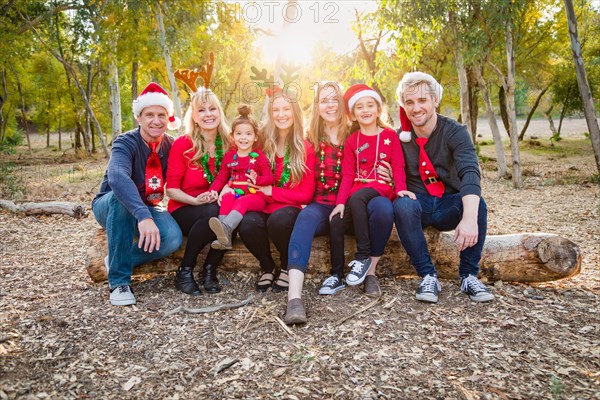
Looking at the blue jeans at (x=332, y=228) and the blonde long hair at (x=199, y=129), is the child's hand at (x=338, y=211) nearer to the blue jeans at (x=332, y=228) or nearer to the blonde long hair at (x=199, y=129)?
the blue jeans at (x=332, y=228)

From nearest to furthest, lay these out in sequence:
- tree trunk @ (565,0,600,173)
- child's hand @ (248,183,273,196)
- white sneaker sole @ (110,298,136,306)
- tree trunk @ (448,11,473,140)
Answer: white sneaker sole @ (110,298,136,306), child's hand @ (248,183,273,196), tree trunk @ (565,0,600,173), tree trunk @ (448,11,473,140)

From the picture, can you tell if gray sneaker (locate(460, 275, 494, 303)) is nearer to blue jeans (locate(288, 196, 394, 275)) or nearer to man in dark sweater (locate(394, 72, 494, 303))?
man in dark sweater (locate(394, 72, 494, 303))

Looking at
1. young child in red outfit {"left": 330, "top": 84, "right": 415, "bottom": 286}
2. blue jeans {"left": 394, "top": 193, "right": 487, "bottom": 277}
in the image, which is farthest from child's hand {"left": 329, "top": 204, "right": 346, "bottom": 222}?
blue jeans {"left": 394, "top": 193, "right": 487, "bottom": 277}

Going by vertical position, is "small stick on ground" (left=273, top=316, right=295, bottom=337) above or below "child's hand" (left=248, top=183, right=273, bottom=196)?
below

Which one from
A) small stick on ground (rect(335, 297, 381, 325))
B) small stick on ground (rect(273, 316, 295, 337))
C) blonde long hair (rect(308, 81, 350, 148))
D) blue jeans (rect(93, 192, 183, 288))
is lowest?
small stick on ground (rect(273, 316, 295, 337))

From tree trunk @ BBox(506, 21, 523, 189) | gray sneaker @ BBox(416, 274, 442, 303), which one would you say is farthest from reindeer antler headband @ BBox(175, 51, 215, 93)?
tree trunk @ BBox(506, 21, 523, 189)

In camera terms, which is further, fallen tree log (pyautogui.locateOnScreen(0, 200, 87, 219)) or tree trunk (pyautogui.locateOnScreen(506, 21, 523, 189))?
tree trunk (pyautogui.locateOnScreen(506, 21, 523, 189))

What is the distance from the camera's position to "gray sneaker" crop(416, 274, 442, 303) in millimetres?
2945

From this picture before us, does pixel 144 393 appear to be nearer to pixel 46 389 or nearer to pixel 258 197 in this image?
pixel 46 389

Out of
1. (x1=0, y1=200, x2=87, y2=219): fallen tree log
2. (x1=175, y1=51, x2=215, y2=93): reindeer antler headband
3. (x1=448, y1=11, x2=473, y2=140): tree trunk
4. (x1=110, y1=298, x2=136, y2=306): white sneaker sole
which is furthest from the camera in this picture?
(x1=448, y1=11, x2=473, y2=140): tree trunk

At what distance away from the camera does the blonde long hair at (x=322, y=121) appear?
3414 mm

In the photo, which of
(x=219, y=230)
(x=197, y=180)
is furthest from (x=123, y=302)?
(x=197, y=180)

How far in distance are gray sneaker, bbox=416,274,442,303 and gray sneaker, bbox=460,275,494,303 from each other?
214mm

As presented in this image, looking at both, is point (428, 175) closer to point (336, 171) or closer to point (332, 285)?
point (336, 171)
